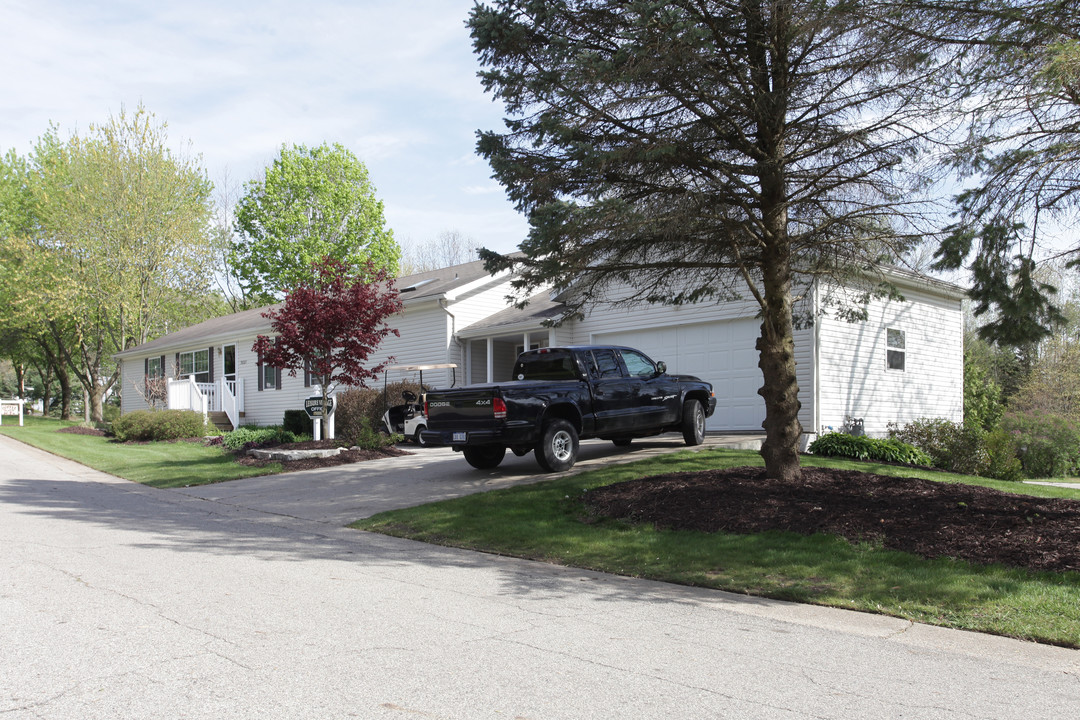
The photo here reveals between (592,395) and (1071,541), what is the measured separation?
6919 mm

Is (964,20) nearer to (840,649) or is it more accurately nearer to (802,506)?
(802,506)

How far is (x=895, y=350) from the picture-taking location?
18.6 meters

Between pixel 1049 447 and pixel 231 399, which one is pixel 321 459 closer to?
pixel 231 399

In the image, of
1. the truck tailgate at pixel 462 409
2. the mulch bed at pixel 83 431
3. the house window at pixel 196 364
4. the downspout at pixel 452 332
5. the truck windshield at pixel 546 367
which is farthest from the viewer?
the house window at pixel 196 364

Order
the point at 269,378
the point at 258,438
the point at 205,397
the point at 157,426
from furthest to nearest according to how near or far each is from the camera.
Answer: the point at 269,378 < the point at 205,397 < the point at 157,426 < the point at 258,438

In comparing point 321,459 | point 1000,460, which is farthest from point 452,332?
point 1000,460

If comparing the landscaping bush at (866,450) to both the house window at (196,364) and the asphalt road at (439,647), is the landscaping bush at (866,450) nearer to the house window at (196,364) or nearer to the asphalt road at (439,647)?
the asphalt road at (439,647)

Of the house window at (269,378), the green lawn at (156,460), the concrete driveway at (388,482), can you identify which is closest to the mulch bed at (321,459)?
the green lawn at (156,460)

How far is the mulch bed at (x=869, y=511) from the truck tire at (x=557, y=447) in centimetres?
173

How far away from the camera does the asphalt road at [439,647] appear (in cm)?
381

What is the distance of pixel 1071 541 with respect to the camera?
6.77m

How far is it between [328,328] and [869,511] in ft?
37.1

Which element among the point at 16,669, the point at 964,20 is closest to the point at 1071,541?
the point at 964,20

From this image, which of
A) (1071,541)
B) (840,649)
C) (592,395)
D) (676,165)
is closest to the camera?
(840,649)
